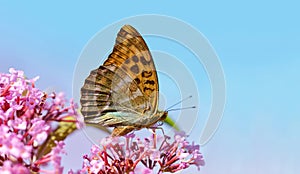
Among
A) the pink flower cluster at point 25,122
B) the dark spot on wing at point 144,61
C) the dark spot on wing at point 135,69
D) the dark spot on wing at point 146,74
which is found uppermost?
the dark spot on wing at point 144,61

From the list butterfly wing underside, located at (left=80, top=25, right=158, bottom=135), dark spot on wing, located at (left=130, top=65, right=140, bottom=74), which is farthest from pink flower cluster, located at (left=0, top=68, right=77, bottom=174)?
dark spot on wing, located at (left=130, top=65, right=140, bottom=74)

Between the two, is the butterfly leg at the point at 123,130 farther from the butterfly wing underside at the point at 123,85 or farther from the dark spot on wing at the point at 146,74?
the dark spot on wing at the point at 146,74

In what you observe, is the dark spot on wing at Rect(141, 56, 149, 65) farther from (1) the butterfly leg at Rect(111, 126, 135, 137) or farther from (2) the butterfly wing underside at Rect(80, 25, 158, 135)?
(1) the butterfly leg at Rect(111, 126, 135, 137)

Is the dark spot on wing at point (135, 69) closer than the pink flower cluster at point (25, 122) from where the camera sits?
No

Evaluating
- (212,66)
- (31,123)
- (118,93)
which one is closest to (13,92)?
(31,123)

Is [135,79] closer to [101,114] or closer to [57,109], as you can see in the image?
[101,114]

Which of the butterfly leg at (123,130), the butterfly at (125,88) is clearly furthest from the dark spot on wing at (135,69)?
the butterfly leg at (123,130)

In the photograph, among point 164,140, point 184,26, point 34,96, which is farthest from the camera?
point 184,26

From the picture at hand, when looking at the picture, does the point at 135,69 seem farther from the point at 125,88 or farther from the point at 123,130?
the point at 123,130
